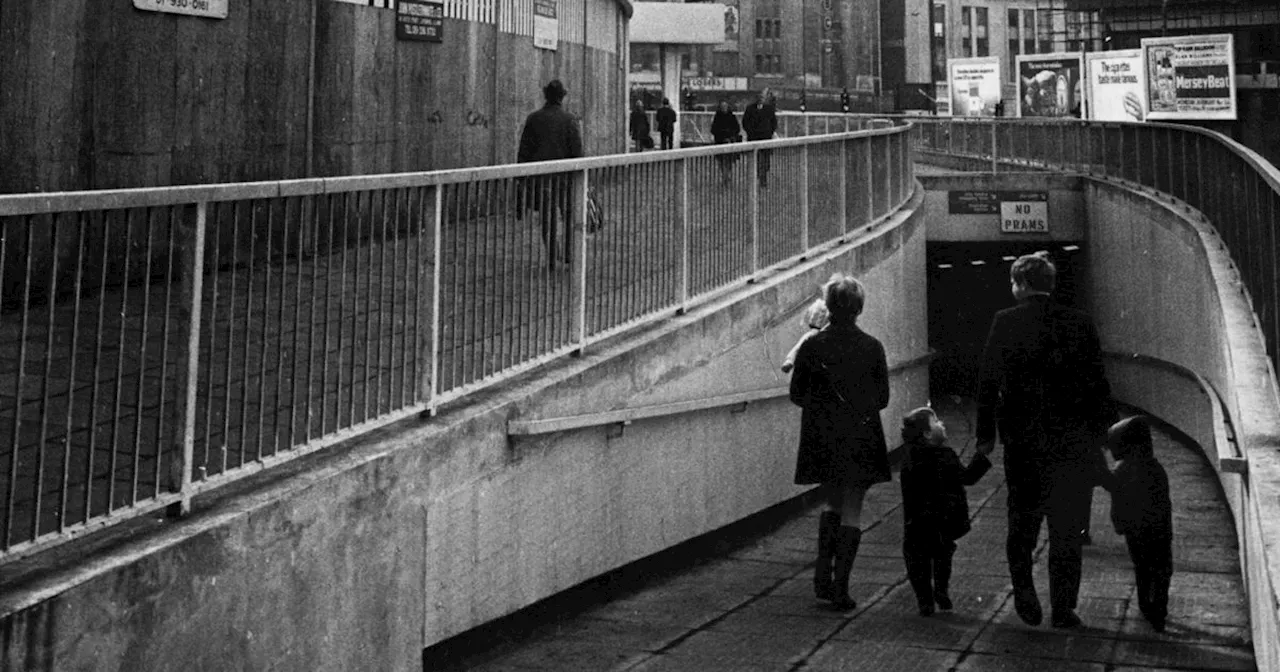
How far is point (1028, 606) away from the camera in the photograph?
738 cm

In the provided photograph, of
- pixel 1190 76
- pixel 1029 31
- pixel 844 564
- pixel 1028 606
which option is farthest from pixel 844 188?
pixel 1029 31

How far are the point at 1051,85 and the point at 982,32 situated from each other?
7626cm

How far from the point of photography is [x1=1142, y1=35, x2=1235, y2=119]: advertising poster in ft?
200

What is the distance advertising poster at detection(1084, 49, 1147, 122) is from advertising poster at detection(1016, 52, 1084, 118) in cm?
63

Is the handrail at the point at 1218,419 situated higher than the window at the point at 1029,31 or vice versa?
the window at the point at 1029,31

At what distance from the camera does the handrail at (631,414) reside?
713 cm

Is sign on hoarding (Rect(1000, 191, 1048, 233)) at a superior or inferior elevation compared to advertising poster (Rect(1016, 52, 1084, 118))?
inferior

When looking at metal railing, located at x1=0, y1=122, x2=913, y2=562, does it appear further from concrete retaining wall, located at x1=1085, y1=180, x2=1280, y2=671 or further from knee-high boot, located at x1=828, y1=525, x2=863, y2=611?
concrete retaining wall, located at x1=1085, y1=180, x2=1280, y2=671

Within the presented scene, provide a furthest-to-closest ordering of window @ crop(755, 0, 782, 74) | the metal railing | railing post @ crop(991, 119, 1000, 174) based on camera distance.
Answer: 1. window @ crop(755, 0, 782, 74)
2. railing post @ crop(991, 119, 1000, 174)
3. the metal railing

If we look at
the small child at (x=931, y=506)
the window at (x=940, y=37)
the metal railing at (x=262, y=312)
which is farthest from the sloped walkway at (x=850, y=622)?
the window at (x=940, y=37)

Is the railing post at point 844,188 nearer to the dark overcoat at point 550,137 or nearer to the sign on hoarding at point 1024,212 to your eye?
the dark overcoat at point 550,137

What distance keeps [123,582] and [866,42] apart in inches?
4796

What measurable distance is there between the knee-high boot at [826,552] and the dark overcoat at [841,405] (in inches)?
7.9

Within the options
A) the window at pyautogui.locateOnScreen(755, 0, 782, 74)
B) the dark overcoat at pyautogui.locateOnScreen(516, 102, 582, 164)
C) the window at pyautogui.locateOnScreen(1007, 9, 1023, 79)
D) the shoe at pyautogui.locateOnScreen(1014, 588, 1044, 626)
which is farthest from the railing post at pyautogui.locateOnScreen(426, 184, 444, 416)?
the window at pyautogui.locateOnScreen(1007, 9, 1023, 79)
